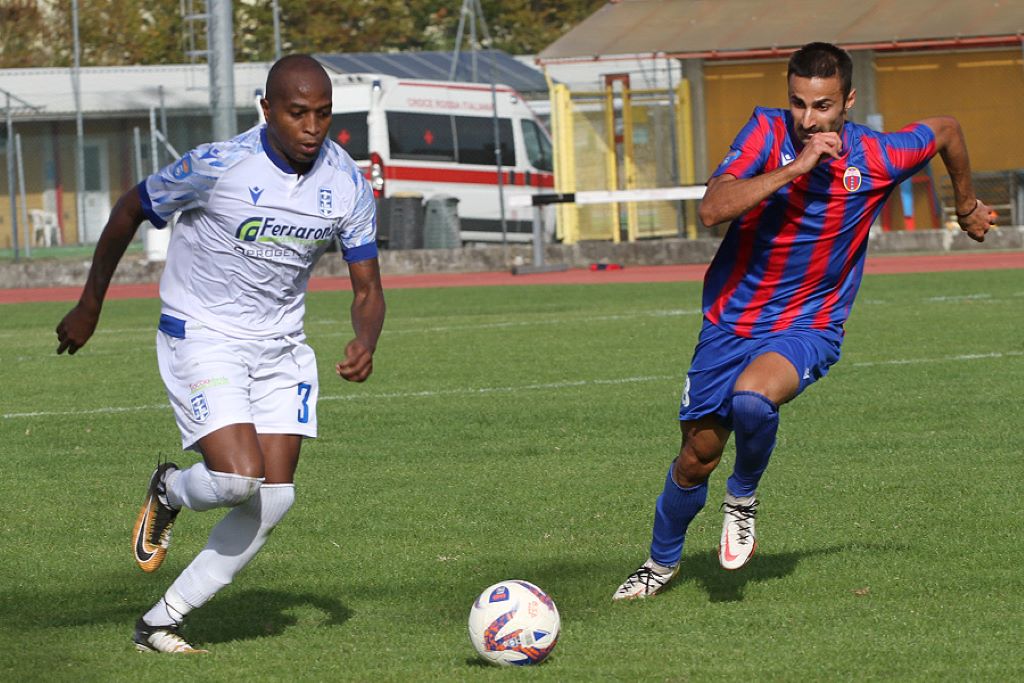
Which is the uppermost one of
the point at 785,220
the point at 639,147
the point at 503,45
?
the point at 503,45

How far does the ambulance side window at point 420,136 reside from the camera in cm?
2814

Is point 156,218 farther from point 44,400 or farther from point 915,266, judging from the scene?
point 915,266

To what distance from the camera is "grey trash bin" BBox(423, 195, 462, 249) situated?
2616 centimetres

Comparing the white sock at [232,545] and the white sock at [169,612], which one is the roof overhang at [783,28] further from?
the white sock at [169,612]

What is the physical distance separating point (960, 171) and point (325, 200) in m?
2.37

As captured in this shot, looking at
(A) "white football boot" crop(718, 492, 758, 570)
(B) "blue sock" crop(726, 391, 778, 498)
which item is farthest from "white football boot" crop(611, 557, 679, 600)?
(B) "blue sock" crop(726, 391, 778, 498)

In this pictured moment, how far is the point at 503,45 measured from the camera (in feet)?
171

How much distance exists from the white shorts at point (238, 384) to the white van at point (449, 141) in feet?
73.2

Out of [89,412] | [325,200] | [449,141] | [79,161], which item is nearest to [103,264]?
[325,200]

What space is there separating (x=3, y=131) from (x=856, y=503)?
37.7m

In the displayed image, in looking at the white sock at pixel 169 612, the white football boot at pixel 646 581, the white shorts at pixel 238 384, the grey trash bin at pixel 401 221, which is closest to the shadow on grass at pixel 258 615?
the white sock at pixel 169 612

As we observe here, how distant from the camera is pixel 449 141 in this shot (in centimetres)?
2858

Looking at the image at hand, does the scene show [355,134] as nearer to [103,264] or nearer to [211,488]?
[103,264]

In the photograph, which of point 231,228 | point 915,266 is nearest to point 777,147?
point 231,228
